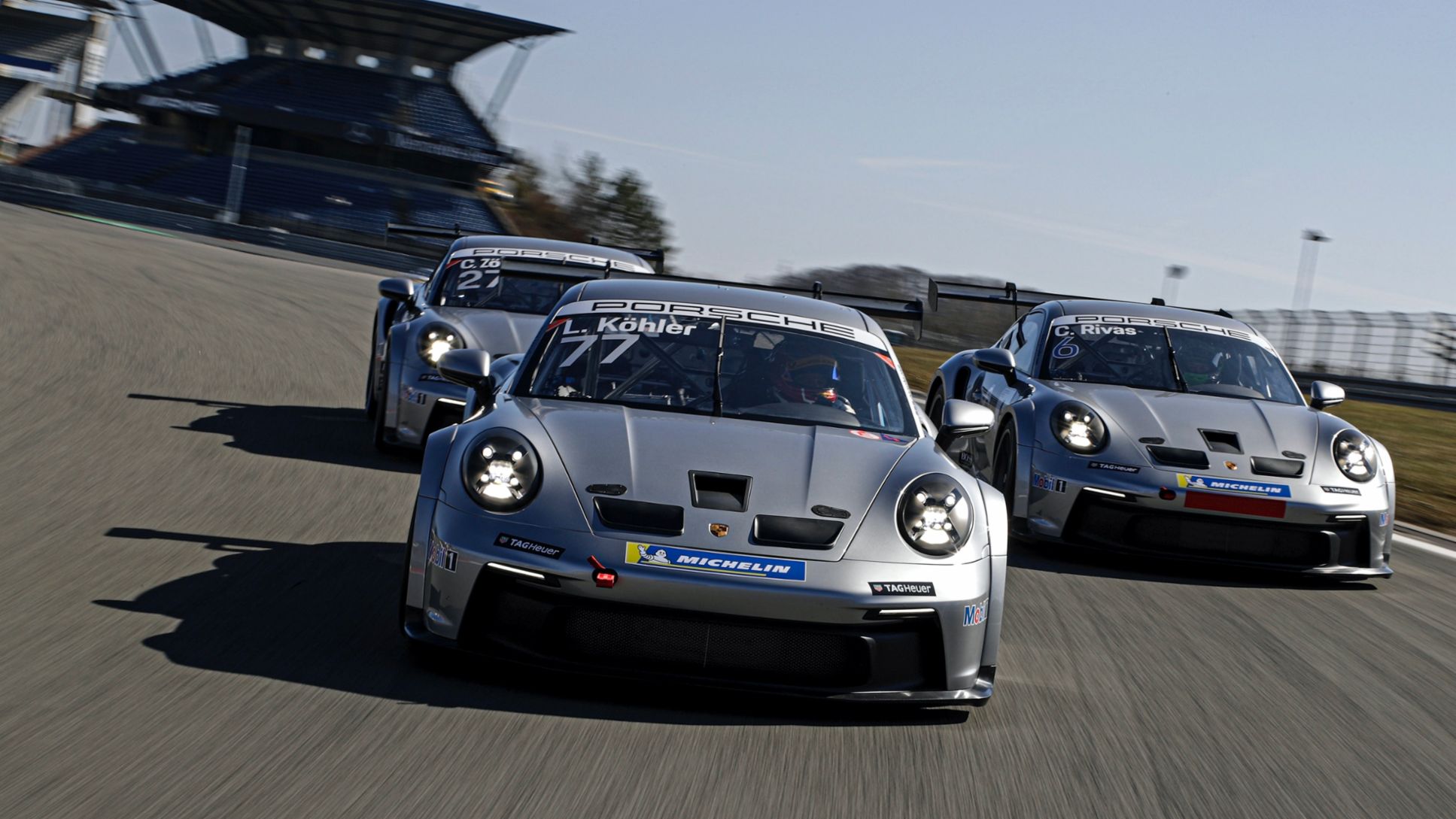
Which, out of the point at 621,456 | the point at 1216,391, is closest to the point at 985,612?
the point at 621,456

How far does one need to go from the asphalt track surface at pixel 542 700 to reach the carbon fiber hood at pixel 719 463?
525 millimetres

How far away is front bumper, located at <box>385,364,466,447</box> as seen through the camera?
835 centimetres

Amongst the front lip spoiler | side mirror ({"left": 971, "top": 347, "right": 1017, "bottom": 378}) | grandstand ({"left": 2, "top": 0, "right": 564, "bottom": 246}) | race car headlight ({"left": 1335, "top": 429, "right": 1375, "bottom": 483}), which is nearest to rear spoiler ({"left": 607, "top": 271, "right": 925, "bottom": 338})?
side mirror ({"left": 971, "top": 347, "right": 1017, "bottom": 378})

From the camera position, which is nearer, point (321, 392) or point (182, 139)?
point (321, 392)

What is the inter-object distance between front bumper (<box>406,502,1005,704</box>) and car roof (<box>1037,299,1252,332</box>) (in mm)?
5132

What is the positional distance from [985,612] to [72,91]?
3104 inches

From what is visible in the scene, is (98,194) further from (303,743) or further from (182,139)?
(303,743)

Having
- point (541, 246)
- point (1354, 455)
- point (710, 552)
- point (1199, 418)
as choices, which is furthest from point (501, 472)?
point (541, 246)

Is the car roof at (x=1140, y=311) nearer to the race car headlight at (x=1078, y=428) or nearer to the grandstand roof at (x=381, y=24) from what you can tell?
the race car headlight at (x=1078, y=428)

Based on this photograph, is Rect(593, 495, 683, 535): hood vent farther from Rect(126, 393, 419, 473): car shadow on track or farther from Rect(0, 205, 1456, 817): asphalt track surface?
→ Rect(126, 393, 419, 473): car shadow on track

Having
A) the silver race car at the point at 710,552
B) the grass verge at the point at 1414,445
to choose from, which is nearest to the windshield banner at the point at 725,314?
the silver race car at the point at 710,552

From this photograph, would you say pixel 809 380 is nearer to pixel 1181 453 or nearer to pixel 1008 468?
pixel 1181 453

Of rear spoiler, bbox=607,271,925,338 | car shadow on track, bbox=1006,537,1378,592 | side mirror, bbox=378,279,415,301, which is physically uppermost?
rear spoiler, bbox=607,271,925,338

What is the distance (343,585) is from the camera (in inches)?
208
